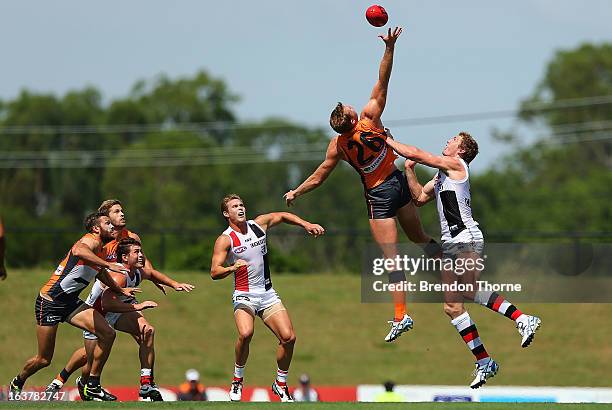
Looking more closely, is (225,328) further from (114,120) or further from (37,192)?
(114,120)

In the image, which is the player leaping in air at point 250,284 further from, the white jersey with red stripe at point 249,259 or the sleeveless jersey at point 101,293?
the sleeveless jersey at point 101,293

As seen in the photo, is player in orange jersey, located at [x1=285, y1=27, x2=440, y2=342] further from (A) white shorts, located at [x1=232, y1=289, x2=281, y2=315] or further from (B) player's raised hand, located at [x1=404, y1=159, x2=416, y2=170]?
(A) white shorts, located at [x1=232, y1=289, x2=281, y2=315]

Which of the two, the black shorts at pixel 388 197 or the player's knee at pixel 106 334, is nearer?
the black shorts at pixel 388 197

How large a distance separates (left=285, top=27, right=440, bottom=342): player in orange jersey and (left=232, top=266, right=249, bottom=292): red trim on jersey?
1042 mm

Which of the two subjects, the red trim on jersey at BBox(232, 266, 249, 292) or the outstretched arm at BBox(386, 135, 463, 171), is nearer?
the outstretched arm at BBox(386, 135, 463, 171)

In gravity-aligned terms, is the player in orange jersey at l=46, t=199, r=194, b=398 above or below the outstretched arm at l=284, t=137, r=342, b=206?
below

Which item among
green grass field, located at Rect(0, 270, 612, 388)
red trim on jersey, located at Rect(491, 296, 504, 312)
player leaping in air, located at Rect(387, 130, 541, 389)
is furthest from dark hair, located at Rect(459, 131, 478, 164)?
green grass field, located at Rect(0, 270, 612, 388)

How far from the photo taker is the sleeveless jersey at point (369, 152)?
14.2 metres

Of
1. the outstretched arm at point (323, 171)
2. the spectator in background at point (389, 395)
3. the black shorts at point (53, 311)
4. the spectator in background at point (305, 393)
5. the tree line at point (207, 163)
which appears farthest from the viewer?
the tree line at point (207, 163)

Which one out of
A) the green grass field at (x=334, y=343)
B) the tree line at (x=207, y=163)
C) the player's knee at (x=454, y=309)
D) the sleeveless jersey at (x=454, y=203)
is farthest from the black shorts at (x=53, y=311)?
the tree line at (x=207, y=163)

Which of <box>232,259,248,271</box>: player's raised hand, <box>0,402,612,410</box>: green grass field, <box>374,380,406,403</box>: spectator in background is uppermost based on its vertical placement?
<box>232,259,248,271</box>: player's raised hand

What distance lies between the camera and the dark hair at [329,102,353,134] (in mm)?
14023

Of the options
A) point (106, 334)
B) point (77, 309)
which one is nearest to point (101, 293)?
point (77, 309)

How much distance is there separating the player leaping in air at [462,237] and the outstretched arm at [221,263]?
7.91 ft
